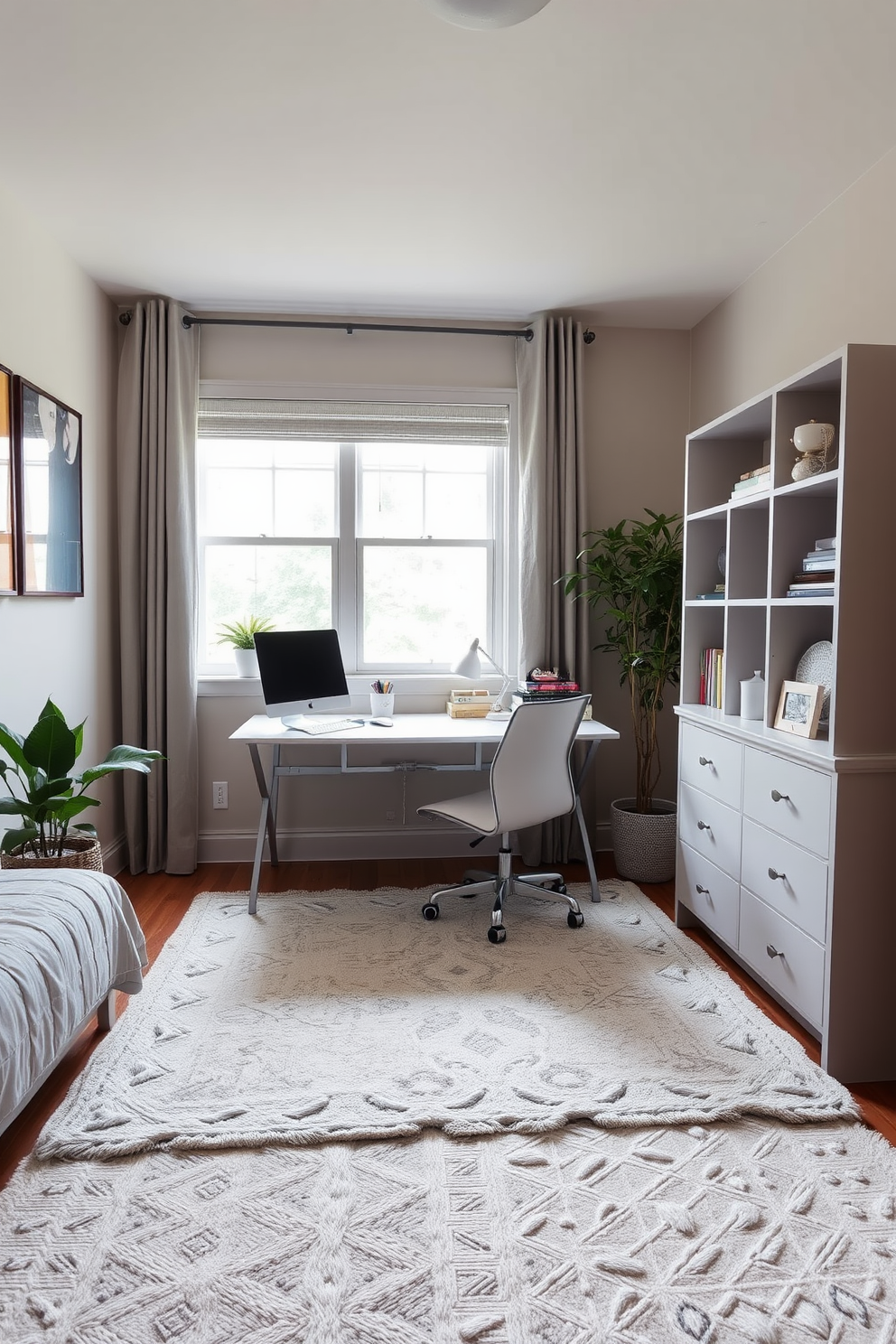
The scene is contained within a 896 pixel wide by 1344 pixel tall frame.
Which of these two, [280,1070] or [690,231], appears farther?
[690,231]

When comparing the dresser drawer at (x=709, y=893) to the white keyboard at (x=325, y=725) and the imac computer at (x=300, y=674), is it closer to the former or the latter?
the white keyboard at (x=325, y=725)

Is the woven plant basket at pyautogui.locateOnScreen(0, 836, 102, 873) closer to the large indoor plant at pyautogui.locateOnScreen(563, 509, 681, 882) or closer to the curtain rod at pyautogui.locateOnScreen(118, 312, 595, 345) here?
the large indoor plant at pyautogui.locateOnScreen(563, 509, 681, 882)

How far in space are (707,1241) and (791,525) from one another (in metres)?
1.85

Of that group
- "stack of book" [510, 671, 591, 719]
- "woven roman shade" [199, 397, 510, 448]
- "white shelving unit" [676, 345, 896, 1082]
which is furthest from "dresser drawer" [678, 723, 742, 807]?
"woven roman shade" [199, 397, 510, 448]

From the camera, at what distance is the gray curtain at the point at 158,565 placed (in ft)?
11.9

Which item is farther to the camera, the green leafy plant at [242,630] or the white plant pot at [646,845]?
the green leafy plant at [242,630]

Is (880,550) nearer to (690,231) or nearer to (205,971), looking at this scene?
(690,231)

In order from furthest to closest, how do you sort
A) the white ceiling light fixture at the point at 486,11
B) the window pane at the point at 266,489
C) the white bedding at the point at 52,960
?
the window pane at the point at 266,489
the white bedding at the point at 52,960
the white ceiling light fixture at the point at 486,11

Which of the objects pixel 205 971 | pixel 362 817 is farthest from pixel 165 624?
pixel 205 971

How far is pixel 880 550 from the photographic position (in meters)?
2.07

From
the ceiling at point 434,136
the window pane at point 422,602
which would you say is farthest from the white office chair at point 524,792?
the ceiling at point 434,136

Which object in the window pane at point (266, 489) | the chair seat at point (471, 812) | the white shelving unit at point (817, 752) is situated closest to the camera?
the white shelving unit at point (817, 752)

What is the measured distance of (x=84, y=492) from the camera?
10.9ft

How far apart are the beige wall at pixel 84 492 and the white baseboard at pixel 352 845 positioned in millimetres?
491
